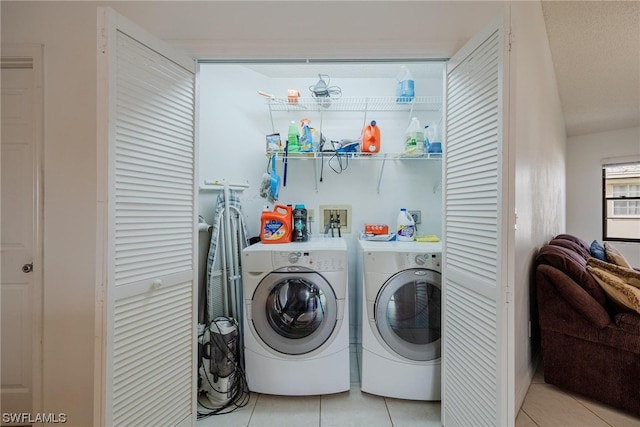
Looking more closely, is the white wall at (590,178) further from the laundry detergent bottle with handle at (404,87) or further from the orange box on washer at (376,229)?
the orange box on washer at (376,229)

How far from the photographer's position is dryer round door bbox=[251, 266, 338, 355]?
5.44 feet

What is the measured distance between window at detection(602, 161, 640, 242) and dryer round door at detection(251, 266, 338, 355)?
4.75 metres

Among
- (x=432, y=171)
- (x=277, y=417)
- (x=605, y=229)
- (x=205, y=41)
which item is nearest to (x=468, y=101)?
(x=432, y=171)

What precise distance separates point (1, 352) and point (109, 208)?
131cm

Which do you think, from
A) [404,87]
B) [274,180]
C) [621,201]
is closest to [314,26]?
[404,87]

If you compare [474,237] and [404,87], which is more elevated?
[404,87]

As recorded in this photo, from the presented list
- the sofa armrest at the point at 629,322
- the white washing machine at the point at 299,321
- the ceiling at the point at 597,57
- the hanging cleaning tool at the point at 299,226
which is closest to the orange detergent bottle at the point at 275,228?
the hanging cleaning tool at the point at 299,226

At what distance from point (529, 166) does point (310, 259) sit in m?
1.67

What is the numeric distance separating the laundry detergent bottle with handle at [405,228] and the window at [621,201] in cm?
392

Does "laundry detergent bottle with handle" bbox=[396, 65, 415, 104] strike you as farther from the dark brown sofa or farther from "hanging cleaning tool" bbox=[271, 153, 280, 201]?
the dark brown sofa

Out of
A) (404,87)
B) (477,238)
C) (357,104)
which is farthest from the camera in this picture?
(357,104)

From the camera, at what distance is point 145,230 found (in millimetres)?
1203

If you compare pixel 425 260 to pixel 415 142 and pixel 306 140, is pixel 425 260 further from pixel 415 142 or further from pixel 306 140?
pixel 306 140

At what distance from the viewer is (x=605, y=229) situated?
13.1 feet
